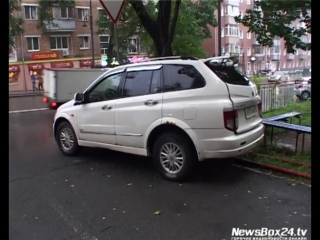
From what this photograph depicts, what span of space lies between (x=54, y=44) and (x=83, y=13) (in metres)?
5.08

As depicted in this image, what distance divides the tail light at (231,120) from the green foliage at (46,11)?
2989 centimetres

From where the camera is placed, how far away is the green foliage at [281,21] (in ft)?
18.9

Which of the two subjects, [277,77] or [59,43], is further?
[59,43]

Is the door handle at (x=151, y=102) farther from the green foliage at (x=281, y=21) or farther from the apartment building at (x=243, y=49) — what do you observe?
the apartment building at (x=243, y=49)

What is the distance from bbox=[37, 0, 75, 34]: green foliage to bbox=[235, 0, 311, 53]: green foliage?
27896 millimetres

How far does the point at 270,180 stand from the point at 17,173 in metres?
4.24

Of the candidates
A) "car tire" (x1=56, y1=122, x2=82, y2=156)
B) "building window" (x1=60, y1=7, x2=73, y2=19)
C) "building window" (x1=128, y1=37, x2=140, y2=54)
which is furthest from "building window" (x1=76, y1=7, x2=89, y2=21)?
"car tire" (x1=56, y1=122, x2=82, y2=156)

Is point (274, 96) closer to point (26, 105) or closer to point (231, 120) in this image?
point (231, 120)

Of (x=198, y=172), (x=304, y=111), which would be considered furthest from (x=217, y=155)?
(x=304, y=111)

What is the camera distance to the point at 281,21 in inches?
242

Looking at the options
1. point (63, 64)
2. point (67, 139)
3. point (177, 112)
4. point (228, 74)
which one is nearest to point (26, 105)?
point (67, 139)

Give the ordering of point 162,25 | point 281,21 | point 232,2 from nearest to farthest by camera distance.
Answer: point 281,21, point 162,25, point 232,2

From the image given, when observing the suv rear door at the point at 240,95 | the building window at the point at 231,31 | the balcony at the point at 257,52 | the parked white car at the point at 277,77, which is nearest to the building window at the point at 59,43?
the parked white car at the point at 277,77

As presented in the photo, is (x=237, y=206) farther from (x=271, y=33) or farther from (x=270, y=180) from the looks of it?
(x=271, y=33)
